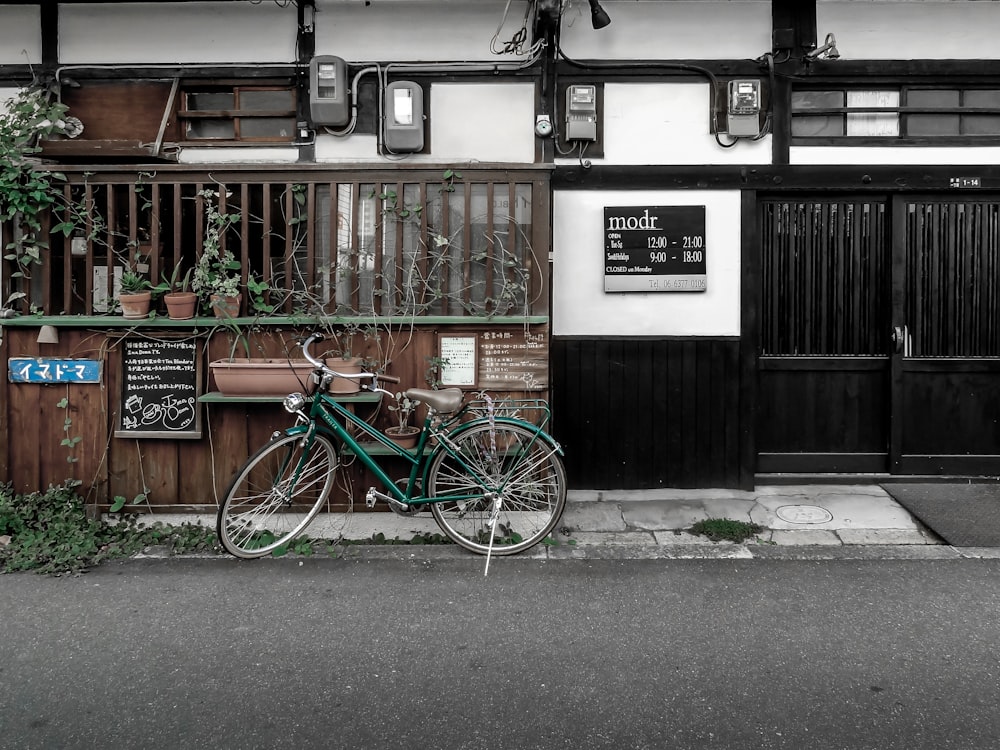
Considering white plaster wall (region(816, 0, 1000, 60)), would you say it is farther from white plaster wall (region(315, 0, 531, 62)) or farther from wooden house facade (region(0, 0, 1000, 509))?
white plaster wall (region(315, 0, 531, 62))

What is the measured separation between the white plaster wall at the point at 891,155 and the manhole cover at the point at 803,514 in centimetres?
292

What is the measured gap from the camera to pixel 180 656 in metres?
3.79

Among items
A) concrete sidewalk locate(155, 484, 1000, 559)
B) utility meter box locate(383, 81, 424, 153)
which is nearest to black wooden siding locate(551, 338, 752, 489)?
concrete sidewalk locate(155, 484, 1000, 559)

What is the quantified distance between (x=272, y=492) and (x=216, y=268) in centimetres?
191

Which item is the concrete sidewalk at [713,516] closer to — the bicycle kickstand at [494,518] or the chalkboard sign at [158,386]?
the bicycle kickstand at [494,518]

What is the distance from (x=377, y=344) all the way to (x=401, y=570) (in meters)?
1.82

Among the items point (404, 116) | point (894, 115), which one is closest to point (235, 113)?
point (404, 116)

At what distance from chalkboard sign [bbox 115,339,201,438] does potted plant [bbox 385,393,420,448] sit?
1.52m

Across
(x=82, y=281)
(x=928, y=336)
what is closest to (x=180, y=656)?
(x=82, y=281)

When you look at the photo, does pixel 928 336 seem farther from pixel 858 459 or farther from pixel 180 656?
pixel 180 656

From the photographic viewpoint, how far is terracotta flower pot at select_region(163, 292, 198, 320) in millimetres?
5797

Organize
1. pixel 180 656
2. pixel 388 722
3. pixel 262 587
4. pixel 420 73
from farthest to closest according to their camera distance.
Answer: pixel 420 73, pixel 262 587, pixel 180 656, pixel 388 722

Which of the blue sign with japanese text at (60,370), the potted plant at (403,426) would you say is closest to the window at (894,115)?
the potted plant at (403,426)

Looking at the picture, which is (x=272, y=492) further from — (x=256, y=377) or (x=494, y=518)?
(x=494, y=518)
